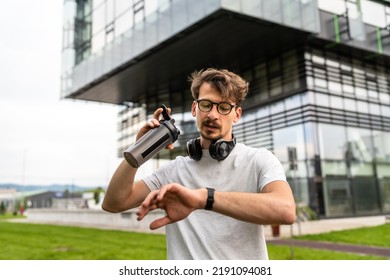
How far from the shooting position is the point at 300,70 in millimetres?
15914

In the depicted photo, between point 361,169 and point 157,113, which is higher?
point 361,169

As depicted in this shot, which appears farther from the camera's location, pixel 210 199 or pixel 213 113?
pixel 213 113

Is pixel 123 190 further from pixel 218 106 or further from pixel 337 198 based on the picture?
Result: pixel 337 198

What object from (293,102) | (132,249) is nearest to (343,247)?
(132,249)

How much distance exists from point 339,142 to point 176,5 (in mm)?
8662

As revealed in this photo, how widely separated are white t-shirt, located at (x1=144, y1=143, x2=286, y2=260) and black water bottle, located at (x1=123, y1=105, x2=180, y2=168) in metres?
0.23

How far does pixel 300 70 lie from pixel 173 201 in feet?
51.1

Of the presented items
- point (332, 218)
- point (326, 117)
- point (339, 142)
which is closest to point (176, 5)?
point (326, 117)

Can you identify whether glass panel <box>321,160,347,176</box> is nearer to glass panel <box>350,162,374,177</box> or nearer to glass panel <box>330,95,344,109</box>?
glass panel <box>350,162,374,177</box>

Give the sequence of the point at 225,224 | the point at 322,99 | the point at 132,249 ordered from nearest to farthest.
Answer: the point at 225,224, the point at 132,249, the point at 322,99

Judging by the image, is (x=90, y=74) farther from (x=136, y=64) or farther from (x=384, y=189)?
(x=384, y=189)

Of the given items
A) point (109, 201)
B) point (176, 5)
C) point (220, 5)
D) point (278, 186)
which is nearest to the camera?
point (278, 186)

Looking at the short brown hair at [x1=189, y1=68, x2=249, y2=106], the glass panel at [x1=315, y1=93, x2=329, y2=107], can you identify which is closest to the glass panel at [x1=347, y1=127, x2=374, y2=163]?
the glass panel at [x1=315, y1=93, x2=329, y2=107]

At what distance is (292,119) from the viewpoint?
1596 cm
